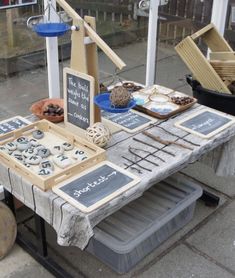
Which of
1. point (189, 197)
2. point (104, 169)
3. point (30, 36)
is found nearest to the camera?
point (104, 169)

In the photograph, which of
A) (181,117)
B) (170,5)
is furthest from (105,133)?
(170,5)

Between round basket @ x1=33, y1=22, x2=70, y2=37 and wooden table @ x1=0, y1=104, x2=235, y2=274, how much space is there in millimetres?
605

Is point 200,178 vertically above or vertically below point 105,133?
below

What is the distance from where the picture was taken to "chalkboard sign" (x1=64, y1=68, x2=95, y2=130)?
84.8 inches

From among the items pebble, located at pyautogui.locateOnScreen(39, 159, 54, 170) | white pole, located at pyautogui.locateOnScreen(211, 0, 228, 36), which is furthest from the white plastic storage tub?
white pole, located at pyautogui.locateOnScreen(211, 0, 228, 36)

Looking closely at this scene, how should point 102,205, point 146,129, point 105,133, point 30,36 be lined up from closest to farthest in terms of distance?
point 102,205, point 105,133, point 146,129, point 30,36

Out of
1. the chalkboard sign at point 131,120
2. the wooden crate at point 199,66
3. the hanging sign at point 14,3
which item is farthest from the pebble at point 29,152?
the wooden crate at point 199,66

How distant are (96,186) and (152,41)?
2.00 meters

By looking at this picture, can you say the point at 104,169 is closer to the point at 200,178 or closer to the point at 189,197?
the point at 189,197

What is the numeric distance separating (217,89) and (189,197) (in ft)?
3.01

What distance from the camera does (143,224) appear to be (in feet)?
8.00

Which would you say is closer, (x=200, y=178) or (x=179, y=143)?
(x=179, y=143)

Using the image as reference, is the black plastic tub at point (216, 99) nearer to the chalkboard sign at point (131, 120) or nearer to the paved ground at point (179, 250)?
the paved ground at point (179, 250)

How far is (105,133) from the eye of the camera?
213 centimetres
